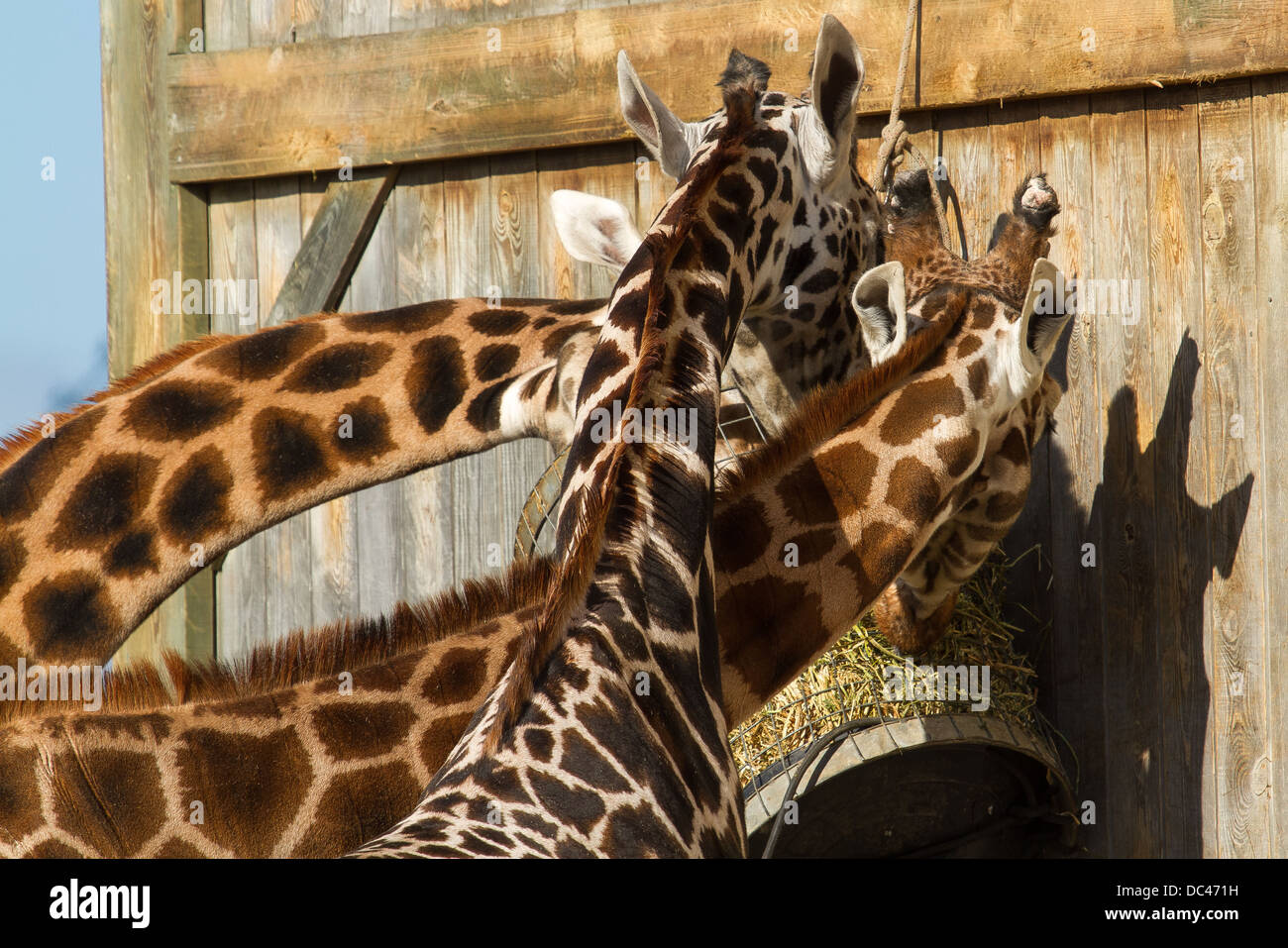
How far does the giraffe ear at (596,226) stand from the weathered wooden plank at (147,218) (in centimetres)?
213

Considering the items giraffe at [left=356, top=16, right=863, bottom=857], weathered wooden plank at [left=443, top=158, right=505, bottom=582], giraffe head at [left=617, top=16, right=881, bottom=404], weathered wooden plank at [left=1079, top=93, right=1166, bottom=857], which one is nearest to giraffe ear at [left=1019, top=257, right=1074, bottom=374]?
giraffe head at [left=617, top=16, right=881, bottom=404]

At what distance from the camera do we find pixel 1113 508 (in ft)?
13.3

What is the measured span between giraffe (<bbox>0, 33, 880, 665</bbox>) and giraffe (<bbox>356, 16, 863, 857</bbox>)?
0.53 metres

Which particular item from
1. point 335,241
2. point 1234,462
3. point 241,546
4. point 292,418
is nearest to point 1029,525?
point 1234,462

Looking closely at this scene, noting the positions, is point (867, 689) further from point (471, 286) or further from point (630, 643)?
point (471, 286)

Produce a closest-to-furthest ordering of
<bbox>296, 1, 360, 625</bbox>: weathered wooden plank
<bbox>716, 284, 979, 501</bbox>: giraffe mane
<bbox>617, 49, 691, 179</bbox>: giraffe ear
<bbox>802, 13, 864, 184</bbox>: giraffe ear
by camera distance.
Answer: <bbox>716, 284, 979, 501</bbox>: giraffe mane < <bbox>802, 13, 864, 184</bbox>: giraffe ear < <bbox>617, 49, 691, 179</bbox>: giraffe ear < <bbox>296, 1, 360, 625</bbox>: weathered wooden plank

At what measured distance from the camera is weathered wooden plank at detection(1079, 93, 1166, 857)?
4.01 metres

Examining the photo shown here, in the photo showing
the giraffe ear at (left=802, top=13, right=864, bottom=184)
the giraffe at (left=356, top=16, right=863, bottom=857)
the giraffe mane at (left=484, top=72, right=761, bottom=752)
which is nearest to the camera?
the giraffe at (left=356, top=16, right=863, bottom=857)

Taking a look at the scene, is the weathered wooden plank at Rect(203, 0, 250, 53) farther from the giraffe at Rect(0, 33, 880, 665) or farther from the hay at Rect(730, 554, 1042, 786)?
the hay at Rect(730, 554, 1042, 786)

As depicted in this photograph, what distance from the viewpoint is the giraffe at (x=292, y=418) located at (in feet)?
10.8

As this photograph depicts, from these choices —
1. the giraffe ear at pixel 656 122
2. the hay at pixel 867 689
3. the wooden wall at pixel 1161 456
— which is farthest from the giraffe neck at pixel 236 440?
the wooden wall at pixel 1161 456
